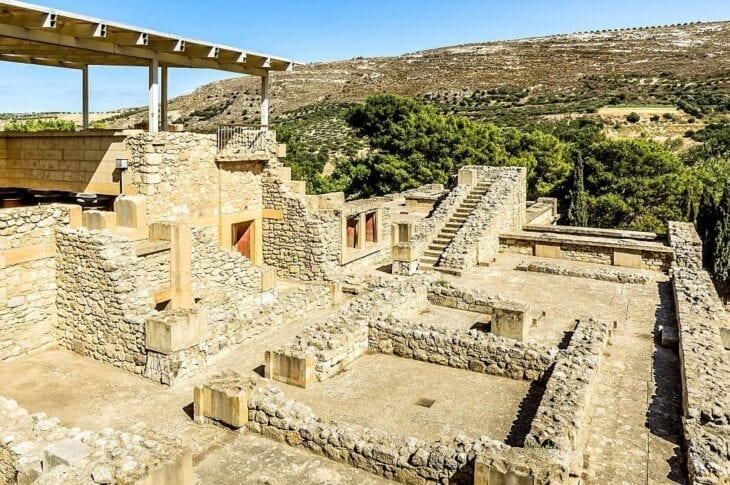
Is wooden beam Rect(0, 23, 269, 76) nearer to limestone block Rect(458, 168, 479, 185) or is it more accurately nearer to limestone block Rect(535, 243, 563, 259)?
limestone block Rect(458, 168, 479, 185)

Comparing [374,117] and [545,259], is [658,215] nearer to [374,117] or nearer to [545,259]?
[545,259]

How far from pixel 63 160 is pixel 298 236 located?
6.32m

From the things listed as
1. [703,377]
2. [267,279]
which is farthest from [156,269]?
[703,377]

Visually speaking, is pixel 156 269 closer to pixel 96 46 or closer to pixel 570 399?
pixel 96 46

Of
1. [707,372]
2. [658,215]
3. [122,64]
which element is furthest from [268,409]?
[658,215]

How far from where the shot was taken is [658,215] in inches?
1200

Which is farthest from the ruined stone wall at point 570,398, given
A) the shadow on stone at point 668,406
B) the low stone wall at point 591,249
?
the low stone wall at point 591,249

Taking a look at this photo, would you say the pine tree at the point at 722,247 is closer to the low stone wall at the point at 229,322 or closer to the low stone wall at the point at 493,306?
the low stone wall at the point at 493,306

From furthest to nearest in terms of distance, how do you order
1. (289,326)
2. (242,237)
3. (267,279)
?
(242,237)
(267,279)
(289,326)

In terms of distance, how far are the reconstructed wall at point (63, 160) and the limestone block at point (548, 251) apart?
48.2 ft

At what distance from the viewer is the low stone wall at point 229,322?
Answer: 407 inches

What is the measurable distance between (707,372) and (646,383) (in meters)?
1.03

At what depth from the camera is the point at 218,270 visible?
45.8ft

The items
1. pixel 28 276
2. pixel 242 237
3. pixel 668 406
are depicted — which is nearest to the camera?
pixel 668 406
